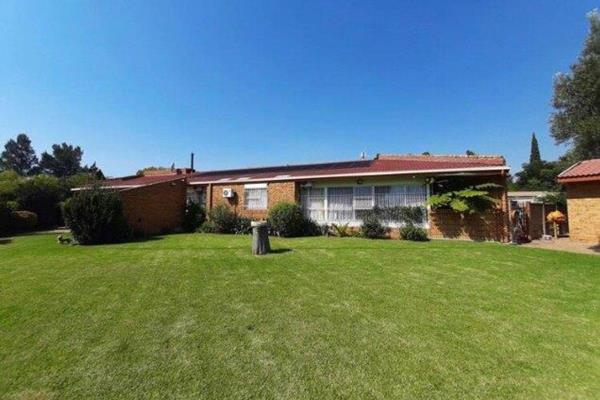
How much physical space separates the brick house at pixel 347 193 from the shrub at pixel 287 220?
1332mm

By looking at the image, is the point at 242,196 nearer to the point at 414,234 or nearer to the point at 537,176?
the point at 414,234

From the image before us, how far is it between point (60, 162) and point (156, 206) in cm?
6221

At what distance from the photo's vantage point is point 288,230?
634 inches

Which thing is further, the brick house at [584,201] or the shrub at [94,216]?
the shrub at [94,216]

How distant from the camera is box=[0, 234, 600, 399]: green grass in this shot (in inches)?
136

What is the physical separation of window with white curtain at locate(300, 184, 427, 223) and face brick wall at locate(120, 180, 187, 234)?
24.4 feet

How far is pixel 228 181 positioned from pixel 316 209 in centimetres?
552

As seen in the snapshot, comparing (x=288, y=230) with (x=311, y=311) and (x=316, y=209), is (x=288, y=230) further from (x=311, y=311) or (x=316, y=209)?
(x=311, y=311)

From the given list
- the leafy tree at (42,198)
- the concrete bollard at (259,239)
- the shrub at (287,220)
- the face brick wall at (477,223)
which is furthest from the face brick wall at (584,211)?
the leafy tree at (42,198)

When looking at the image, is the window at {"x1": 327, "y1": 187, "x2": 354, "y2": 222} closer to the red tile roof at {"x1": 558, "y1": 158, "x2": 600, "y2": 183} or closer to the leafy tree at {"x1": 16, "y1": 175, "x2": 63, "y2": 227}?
the red tile roof at {"x1": 558, "y1": 158, "x2": 600, "y2": 183}

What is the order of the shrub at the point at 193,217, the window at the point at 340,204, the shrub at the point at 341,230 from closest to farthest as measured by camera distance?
the shrub at the point at 341,230
the window at the point at 340,204
the shrub at the point at 193,217

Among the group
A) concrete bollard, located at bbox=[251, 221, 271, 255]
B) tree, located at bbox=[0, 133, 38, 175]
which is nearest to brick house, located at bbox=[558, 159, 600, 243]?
concrete bollard, located at bbox=[251, 221, 271, 255]

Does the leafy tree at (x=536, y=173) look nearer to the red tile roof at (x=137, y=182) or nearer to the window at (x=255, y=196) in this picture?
the window at (x=255, y=196)

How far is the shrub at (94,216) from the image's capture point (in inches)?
565
